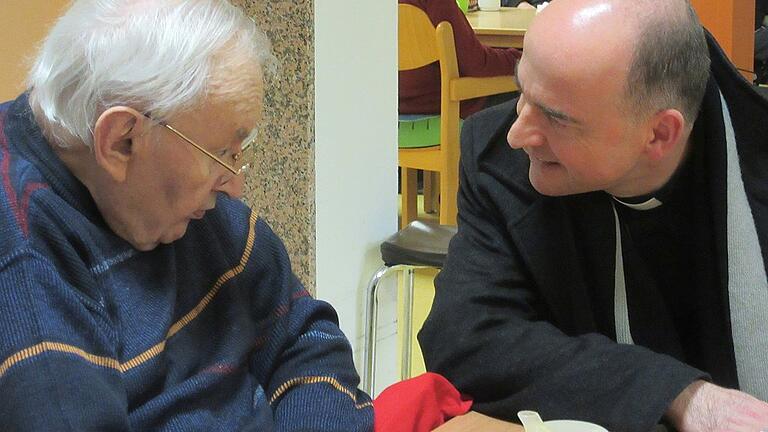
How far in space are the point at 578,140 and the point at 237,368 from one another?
0.58m

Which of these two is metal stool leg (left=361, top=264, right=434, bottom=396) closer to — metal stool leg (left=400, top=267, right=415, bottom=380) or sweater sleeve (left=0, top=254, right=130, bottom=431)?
metal stool leg (left=400, top=267, right=415, bottom=380)

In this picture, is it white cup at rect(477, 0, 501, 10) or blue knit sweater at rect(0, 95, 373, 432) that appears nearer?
blue knit sweater at rect(0, 95, 373, 432)

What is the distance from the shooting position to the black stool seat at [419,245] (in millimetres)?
2271

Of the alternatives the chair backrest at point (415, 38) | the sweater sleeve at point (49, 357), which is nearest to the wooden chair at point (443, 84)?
the chair backrest at point (415, 38)

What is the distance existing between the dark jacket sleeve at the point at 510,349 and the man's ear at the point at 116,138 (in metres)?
0.55

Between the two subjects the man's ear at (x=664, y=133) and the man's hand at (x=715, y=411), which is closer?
the man's hand at (x=715, y=411)

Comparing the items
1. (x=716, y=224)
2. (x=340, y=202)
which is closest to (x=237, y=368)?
(x=716, y=224)

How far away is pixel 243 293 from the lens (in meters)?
1.39

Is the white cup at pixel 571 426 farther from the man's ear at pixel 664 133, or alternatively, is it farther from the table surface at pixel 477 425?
the man's ear at pixel 664 133

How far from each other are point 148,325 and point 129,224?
0.13 m

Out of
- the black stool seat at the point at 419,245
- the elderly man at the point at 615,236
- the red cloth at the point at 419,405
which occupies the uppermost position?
the elderly man at the point at 615,236

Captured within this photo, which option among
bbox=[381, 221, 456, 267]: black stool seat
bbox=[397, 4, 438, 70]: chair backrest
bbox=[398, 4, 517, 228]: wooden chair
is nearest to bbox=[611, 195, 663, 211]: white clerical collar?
bbox=[381, 221, 456, 267]: black stool seat

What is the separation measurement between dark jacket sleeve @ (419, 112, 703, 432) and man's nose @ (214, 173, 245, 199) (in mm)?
389

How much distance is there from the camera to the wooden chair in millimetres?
3670
